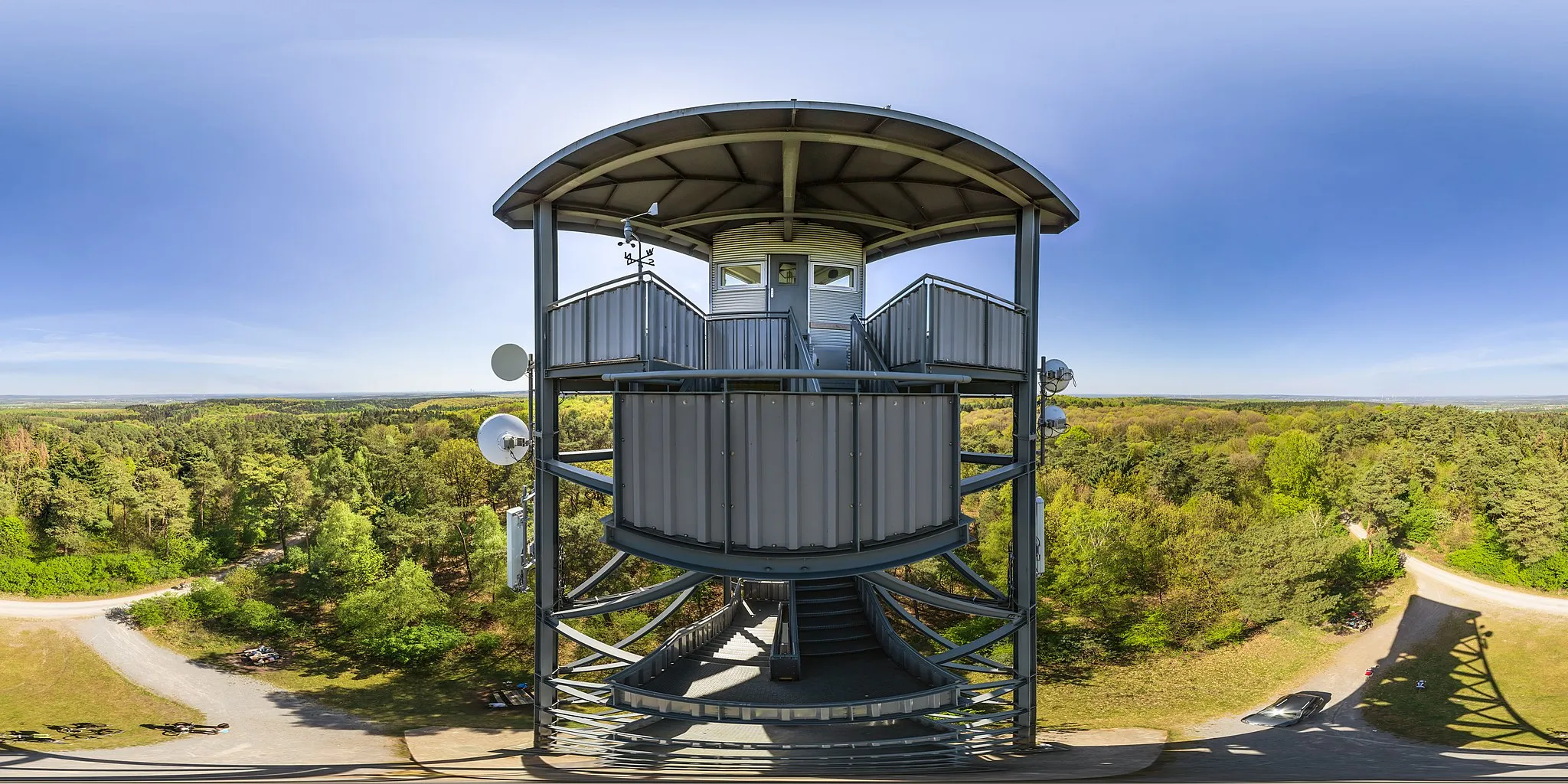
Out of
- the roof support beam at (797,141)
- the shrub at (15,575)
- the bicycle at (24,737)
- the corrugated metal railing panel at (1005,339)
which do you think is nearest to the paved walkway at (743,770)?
the corrugated metal railing panel at (1005,339)

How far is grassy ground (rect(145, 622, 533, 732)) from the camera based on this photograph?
18562 millimetres

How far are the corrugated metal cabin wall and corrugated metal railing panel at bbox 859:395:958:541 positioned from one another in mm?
3969

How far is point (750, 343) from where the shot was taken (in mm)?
9391

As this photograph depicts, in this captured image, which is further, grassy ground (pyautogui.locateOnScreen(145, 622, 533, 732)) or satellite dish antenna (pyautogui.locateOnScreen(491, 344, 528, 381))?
grassy ground (pyautogui.locateOnScreen(145, 622, 533, 732))

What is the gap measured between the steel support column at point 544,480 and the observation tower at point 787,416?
0.04 m

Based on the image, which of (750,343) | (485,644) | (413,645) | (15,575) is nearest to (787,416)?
(750,343)

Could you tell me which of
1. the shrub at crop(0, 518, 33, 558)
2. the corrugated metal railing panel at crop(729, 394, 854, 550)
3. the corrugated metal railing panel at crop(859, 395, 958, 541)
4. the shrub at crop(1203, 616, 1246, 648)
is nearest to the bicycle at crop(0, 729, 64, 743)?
the corrugated metal railing panel at crop(729, 394, 854, 550)

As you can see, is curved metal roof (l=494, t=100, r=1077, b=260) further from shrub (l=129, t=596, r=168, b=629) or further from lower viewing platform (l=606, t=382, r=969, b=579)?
shrub (l=129, t=596, r=168, b=629)

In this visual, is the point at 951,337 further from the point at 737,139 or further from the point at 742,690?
the point at 742,690

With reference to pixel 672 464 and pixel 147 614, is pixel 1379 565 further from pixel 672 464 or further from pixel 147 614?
pixel 147 614

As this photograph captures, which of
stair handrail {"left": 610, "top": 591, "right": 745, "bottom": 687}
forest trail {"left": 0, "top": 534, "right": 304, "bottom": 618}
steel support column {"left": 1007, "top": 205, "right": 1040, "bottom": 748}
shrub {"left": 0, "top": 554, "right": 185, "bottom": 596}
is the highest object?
steel support column {"left": 1007, "top": 205, "right": 1040, "bottom": 748}

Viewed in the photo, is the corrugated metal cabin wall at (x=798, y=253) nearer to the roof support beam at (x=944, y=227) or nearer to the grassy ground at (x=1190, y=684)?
the roof support beam at (x=944, y=227)

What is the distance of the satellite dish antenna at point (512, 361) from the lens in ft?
32.0

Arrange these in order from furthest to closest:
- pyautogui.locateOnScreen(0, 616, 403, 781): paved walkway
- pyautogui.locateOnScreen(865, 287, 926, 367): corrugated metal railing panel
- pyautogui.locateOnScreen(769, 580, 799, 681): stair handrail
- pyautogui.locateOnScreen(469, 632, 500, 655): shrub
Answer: pyautogui.locateOnScreen(469, 632, 500, 655): shrub < pyautogui.locateOnScreen(0, 616, 403, 781): paved walkway < pyautogui.locateOnScreen(769, 580, 799, 681): stair handrail < pyautogui.locateOnScreen(865, 287, 926, 367): corrugated metal railing panel
